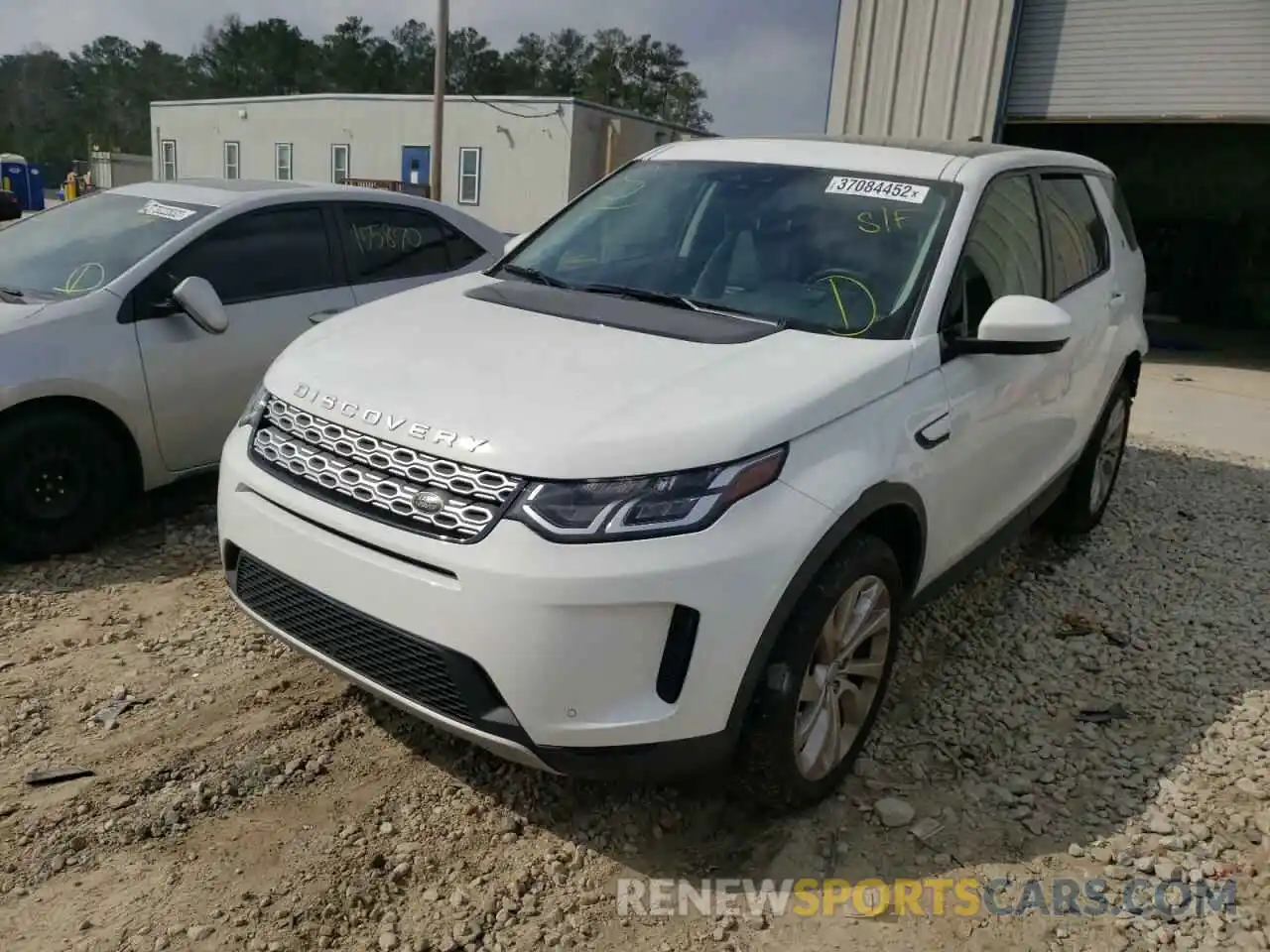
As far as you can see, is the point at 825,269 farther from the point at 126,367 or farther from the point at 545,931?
the point at 126,367

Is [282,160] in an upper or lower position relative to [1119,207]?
lower

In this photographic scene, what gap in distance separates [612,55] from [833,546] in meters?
75.9

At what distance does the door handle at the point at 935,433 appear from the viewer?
294 centimetres

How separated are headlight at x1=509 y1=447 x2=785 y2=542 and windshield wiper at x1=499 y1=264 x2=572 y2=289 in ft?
4.61

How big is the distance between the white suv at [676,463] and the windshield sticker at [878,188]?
10 millimetres

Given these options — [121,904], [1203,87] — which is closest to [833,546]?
[121,904]

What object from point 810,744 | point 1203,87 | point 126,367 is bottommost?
point 810,744

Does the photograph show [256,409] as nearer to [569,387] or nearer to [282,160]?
[569,387]

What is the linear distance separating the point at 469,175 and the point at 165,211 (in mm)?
26575

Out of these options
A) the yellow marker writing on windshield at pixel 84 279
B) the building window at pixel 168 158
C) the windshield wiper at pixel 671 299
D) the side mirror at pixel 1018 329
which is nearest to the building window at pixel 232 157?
the building window at pixel 168 158

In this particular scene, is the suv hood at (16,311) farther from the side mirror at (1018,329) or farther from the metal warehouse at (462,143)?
the metal warehouse at (462,143)

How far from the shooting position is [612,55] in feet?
237

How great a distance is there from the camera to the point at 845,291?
3186mm

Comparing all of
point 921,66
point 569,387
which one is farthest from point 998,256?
point 921,66
